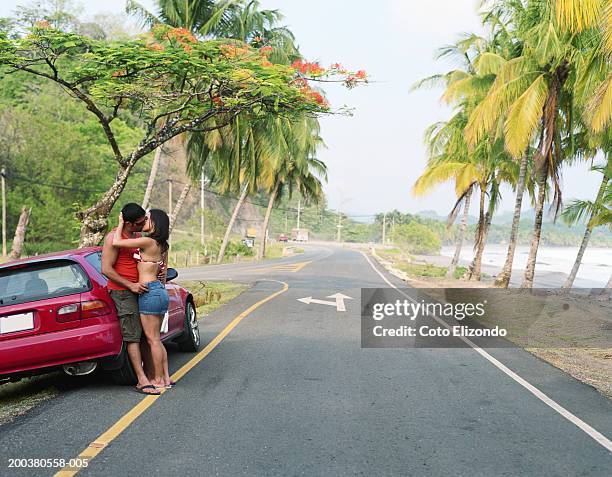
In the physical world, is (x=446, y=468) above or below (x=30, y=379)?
above

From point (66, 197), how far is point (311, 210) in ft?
370

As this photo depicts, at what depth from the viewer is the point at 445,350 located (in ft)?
29.0

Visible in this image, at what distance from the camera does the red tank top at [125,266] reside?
597 cm

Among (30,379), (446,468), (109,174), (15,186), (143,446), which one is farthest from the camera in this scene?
(109,174)

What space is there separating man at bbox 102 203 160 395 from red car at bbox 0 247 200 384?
0.11m

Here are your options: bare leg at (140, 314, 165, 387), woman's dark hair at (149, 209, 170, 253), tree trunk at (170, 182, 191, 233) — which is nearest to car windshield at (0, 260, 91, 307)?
bare leg at (140, 314, 165, 387)

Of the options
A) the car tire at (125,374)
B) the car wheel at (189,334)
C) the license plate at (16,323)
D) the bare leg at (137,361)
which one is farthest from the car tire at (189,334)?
the license plate at (16,323)

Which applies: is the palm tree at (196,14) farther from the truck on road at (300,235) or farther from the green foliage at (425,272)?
the truck on road at (300,235)

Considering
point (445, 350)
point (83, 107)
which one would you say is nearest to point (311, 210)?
point (83, 107)

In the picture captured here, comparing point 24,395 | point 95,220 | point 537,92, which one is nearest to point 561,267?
point 537,92

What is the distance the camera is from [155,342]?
20.1ft

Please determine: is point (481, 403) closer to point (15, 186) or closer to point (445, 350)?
point (445, 350)

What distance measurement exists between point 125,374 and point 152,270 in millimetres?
1190

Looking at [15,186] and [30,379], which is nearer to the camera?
[30,379]
